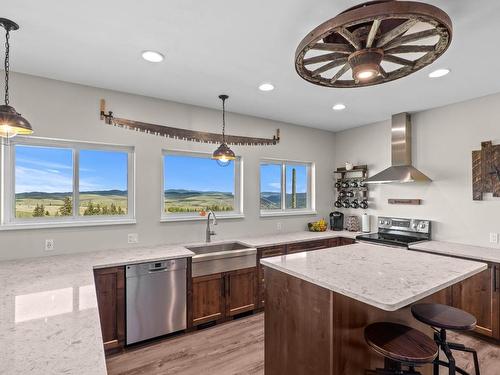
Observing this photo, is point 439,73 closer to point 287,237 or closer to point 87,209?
point 287,237

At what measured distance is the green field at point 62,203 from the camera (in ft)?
9.02

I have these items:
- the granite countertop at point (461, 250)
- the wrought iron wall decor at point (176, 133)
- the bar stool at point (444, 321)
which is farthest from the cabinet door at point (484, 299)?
the wrought iron wall decor at point (176, 133)

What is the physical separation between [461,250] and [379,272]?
1.90 metres

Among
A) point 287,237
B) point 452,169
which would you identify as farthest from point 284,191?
point 452,169

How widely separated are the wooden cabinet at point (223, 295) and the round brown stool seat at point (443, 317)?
186cm

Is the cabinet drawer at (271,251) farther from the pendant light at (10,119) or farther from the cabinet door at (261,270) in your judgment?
the pendant light at (10,119)

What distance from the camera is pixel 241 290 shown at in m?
3.27

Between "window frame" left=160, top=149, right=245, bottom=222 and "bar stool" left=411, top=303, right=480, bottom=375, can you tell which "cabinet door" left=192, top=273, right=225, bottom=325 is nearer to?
"window frame" left=160, top=149, right=245, bottom=222

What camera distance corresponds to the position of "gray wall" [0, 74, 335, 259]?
2.66 metres

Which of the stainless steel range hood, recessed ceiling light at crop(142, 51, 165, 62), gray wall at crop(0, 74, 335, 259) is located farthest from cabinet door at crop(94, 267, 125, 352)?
the stainless steel range hood

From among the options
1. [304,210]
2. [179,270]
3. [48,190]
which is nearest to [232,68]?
[179,270]

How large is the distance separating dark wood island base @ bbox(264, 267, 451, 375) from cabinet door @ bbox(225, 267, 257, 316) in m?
1.12

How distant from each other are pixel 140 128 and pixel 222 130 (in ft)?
3.82

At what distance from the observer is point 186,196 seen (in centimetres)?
364
